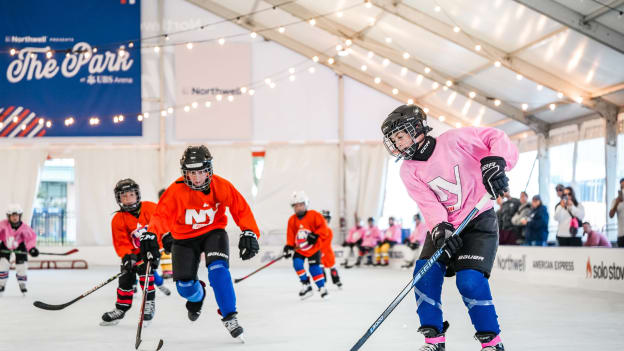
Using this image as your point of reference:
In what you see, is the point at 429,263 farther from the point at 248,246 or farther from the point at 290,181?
the point at 290,181

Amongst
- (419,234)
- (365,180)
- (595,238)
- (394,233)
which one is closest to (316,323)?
(595,238)

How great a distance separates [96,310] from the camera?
23.9 ft

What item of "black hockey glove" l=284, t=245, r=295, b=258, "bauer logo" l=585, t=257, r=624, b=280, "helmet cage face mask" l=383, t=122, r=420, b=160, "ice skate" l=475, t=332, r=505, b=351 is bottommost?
"bauer logo" l=585, t=257, r=624, b=280

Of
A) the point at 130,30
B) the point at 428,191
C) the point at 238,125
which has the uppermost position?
the point at 130,30

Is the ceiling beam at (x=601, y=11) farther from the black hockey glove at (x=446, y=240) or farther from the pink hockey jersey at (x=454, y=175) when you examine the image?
the black hockey glove at (x=446, y=240)

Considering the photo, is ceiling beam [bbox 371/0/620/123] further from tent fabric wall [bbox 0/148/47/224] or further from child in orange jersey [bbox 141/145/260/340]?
tent fabric wall [bbox 0/148/47/224]

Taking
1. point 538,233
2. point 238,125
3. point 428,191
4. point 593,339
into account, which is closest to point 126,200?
point 428,191

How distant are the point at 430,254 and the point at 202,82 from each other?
14762 mm

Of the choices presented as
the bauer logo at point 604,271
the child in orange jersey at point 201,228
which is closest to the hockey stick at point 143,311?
the child in orange jersey at point 201,228

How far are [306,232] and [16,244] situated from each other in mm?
3656

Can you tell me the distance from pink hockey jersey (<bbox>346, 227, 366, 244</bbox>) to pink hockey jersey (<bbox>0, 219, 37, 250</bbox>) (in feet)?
29.4

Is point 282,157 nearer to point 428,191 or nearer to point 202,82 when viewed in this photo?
point 202,82

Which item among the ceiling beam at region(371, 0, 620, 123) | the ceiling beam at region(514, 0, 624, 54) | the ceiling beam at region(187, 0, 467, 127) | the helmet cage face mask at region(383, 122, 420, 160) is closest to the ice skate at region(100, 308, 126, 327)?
the helmet cage face mask at region(383, 122, 420, 160)

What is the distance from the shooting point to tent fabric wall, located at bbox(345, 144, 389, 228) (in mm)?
18453
